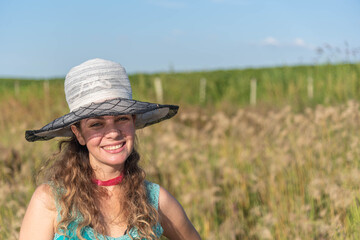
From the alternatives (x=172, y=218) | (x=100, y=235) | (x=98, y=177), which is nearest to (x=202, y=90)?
(x=172, y=218)

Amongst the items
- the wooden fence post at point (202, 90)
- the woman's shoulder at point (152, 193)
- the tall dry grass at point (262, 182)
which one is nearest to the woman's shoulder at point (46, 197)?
the woman's shoulder at point (152, 193)

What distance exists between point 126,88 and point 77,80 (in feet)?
0.72

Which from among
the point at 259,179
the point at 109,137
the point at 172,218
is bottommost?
the point at 259,179

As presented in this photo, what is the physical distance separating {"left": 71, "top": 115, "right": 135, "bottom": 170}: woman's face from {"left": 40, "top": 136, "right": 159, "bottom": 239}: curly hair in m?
0.13

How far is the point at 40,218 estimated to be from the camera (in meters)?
1.80

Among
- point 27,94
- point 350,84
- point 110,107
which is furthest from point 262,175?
point 27,94

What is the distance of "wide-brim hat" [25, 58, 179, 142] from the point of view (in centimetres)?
184

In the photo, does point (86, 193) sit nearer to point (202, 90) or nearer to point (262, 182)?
point (262, 182)

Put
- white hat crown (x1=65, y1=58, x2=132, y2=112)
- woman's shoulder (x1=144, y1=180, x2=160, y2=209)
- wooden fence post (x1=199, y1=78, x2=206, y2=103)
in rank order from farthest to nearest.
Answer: wooden fence post (x1=199, y1=78, x2=206, y2=103) → woman's shoulder (x1=144, y1=180, x2=160, y2=209) → white hat crown (x1=65, y1=58, x2=132, y2=112)

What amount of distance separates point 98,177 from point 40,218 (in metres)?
0.31

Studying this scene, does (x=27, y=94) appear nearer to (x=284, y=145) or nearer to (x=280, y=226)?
(x=284, y=145)

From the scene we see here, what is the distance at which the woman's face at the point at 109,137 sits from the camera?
1.88 metres

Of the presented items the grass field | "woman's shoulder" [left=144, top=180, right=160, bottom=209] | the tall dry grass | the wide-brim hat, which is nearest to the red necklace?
"woman's shoulder" [left=144, top=180, right=160, bottom=209]

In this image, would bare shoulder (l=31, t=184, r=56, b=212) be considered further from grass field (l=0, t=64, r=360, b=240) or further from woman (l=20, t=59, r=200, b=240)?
grass field (l=0, t=64, r=360, b=240)
